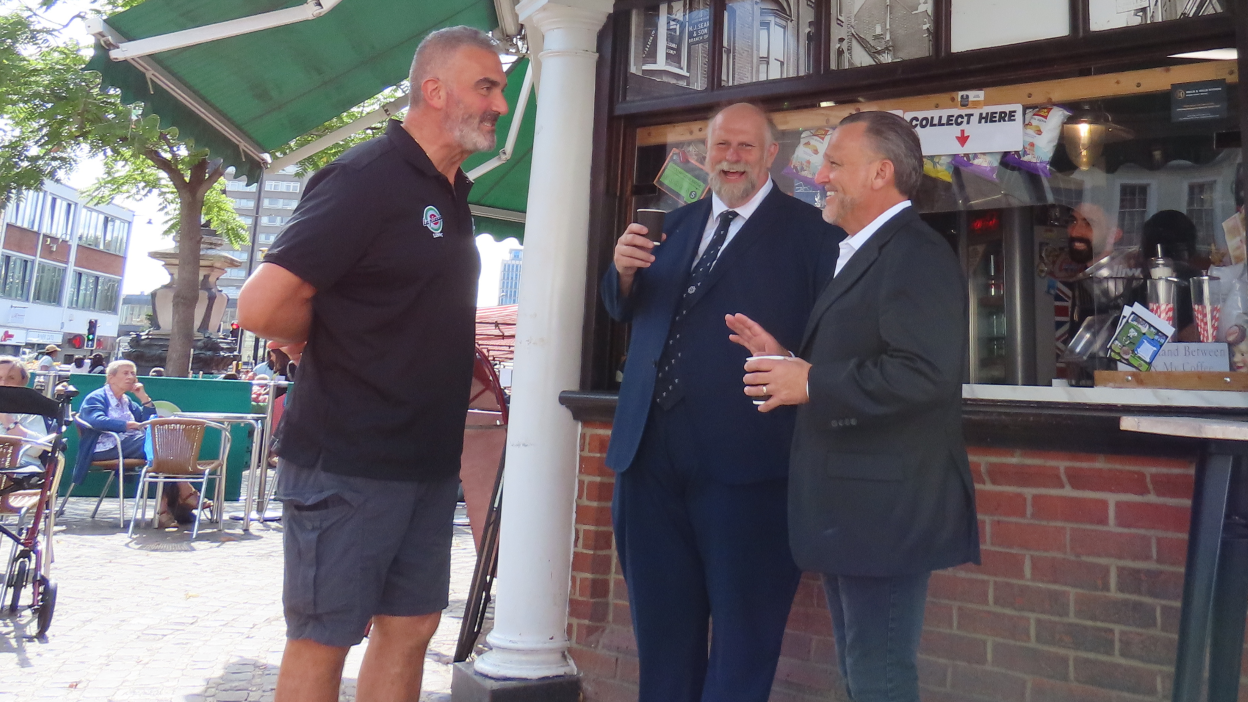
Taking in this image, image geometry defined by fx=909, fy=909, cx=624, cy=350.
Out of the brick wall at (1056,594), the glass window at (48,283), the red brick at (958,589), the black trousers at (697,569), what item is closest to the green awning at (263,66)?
the black trousers at (697,569)

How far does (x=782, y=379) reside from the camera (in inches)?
83.4

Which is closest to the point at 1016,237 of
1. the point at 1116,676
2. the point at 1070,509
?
the point at 1070,509

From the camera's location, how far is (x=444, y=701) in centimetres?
391

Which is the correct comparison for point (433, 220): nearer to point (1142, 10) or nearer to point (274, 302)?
point (274, 302)

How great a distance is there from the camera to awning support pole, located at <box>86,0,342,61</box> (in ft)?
13.1

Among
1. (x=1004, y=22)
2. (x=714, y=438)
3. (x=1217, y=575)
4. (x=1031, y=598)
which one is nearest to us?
(x=1217, y=575)

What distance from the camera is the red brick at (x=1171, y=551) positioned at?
2781mm

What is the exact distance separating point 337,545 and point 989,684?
2.21m

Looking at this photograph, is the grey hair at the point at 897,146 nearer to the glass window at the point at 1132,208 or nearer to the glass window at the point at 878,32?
the glass window at the point at 878,32

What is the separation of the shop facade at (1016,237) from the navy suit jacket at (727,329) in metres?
0.87

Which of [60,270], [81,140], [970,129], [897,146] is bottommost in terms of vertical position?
[897,146]

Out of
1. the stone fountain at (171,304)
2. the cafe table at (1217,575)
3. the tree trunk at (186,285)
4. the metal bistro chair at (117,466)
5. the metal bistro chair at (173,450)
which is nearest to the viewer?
the cafe table at (1217,575)

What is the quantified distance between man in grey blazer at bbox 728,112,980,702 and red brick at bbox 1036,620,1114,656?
42.3 inches

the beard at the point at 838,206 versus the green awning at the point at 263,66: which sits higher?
the green awning at the point at 263,66
